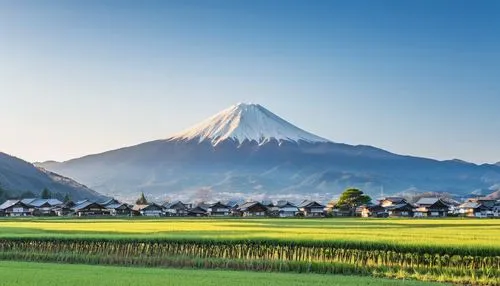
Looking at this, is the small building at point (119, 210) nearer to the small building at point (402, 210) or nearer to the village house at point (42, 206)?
the village house at point (42, 206)

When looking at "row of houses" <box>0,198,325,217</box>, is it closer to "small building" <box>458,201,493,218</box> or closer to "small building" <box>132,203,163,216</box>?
"small building" <box>132,203,163,216</box>

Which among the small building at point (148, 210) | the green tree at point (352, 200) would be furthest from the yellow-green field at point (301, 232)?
the green tree at point (352, 200)

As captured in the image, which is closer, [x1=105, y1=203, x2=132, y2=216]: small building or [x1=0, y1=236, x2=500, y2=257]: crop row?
[x1=0, y1=236, x2=500, y2=257]: crop row

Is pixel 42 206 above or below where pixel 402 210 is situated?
above

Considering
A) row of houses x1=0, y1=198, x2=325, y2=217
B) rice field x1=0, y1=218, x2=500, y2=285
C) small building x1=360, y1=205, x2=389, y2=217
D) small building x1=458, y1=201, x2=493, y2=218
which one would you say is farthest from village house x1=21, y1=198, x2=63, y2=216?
rice field x1=0, y1=218, x2=500, y2=285

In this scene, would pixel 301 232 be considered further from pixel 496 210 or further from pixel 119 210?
pixel 496 210

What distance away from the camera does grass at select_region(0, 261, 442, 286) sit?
2008 centimetres

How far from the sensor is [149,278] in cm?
2125

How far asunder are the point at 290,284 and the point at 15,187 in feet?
575

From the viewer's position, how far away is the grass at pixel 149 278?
20.1 m

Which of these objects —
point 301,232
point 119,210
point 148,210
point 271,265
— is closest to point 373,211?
point 148,210

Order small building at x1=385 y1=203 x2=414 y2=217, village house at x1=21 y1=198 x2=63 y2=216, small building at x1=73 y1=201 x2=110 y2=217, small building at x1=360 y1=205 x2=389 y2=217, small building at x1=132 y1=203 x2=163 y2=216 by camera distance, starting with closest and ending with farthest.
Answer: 1. small building at x1=73 y1=201 x2=110 y2=217
2. village house at x1=21 y1=198 x2=63 y2=216
3. small building at x1=360 y1=205 x2=389 y2=217
4. small building at x1=385 y1=203 x2=414 y2=217
5. small building at x1=132 y1=203 x2=163 y2=216

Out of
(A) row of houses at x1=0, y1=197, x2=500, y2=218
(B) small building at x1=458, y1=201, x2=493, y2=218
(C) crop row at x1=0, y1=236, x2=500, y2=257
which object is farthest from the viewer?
(B) small building at x1=458, y1=201, x2=493, y2=218

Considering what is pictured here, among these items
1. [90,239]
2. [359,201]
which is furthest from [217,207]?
[90,239]
